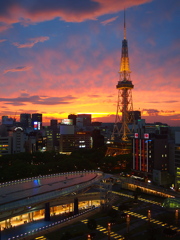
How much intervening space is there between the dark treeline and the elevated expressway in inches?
522

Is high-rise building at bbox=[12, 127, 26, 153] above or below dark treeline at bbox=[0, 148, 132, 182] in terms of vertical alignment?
above

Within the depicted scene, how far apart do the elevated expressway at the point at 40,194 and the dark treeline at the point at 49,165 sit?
522 inches

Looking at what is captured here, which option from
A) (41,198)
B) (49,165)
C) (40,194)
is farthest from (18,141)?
(41,198)

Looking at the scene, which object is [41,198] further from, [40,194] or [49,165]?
[49,165]

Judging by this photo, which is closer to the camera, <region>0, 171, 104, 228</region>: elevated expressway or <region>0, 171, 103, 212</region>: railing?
<region>0, 171, 103, 212</region>: railing

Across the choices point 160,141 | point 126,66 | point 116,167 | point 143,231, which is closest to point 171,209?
point 143,231

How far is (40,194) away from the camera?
31656 mm

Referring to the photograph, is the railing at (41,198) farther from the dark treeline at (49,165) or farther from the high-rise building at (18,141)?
the high-rise building at (18,141)

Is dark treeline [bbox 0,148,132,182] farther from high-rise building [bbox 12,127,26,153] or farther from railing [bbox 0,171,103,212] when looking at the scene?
high-rise building [bbox 12,127,26,153]

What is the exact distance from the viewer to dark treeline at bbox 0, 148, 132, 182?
53009 millimetres

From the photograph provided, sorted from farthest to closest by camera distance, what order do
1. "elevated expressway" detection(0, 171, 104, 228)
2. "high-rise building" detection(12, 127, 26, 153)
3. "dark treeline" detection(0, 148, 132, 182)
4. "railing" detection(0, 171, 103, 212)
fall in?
"high-rise building" detection(12, 127, 26, 153), "dark treeline" detection(0, 148, 132, 182), "elevated expressway" detection(0, 171, 104, 228), "railing" detection(0, 171, 103, 212)

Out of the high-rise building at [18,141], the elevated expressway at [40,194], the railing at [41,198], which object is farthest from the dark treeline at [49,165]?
the high-rise building at [18,141]

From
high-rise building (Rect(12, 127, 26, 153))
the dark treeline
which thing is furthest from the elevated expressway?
high-rise building (Rect(12, 127, 26, 153))

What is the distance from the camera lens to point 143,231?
2978 centimetres
